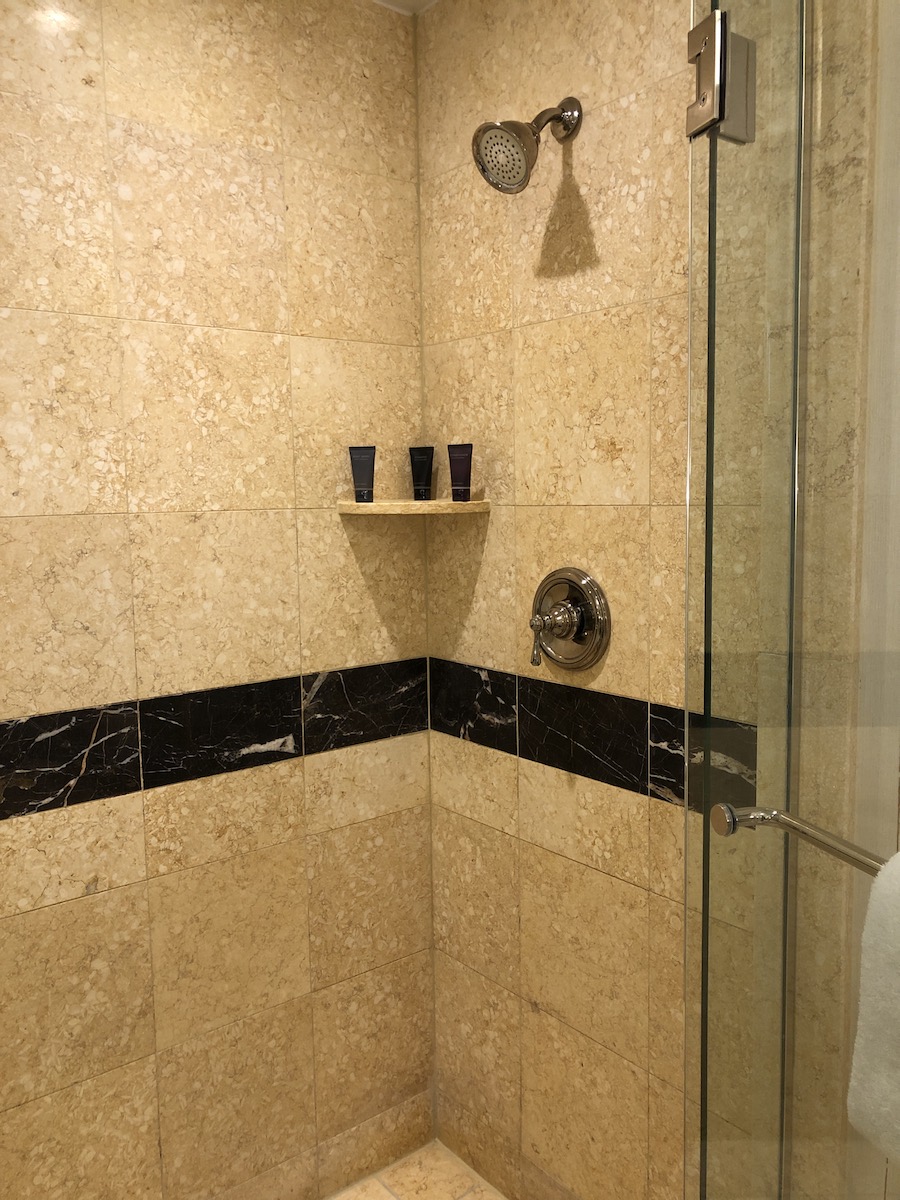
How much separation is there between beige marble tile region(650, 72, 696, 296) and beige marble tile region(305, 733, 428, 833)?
3.65ft

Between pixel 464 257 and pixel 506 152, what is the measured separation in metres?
0.32

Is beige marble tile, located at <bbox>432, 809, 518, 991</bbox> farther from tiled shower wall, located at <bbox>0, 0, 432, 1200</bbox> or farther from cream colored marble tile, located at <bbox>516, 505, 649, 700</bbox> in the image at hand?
cream colored marble tile, located at <bbox>516, 505, 649, 700</bbox>

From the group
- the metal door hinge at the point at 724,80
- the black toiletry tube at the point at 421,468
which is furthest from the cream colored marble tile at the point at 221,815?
the metal door hinge at the point at 724,80

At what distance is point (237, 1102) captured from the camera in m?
1.83

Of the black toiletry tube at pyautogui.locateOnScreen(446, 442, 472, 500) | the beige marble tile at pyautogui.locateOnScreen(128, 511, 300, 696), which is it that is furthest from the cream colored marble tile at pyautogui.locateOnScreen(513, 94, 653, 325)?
the beige marble tile at pyautogui.locateOnScreen(128, 511, 300, 696)

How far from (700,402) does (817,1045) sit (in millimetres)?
647

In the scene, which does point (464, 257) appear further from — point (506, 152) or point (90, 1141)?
point (90, 1141)

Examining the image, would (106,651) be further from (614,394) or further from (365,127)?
(365,127)

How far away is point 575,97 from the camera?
1593 mm

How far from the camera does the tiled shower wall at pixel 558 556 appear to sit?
4.95 feet

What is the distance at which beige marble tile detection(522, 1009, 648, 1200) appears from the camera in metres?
1.65

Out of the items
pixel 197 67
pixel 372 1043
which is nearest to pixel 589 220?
pixel 197 67

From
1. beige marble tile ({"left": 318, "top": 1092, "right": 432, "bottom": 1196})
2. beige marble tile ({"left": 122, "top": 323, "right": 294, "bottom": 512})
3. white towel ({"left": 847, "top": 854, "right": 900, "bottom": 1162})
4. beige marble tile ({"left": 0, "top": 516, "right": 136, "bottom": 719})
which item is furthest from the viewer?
beige marble tile ({"left": 318, "top": 1092, "right": 432, "bottom": 1196})

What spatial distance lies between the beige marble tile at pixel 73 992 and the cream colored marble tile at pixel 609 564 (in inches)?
36.5
